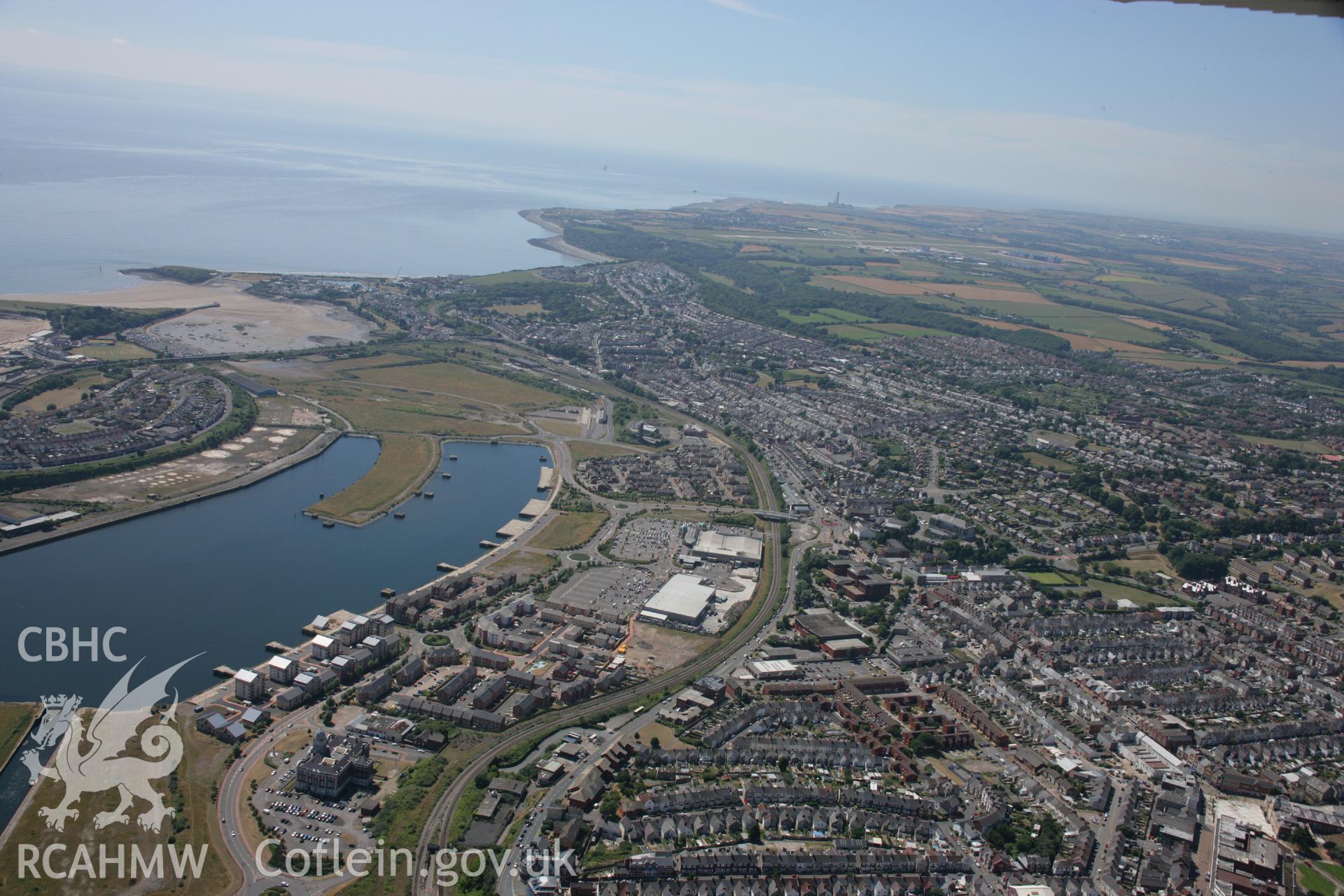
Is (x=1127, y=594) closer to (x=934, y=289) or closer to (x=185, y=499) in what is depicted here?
(x=185, y=499)

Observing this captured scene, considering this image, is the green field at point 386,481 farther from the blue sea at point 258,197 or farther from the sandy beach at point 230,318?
the blue sea at point 258,197

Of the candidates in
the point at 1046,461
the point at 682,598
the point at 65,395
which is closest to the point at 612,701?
the point at 682,598

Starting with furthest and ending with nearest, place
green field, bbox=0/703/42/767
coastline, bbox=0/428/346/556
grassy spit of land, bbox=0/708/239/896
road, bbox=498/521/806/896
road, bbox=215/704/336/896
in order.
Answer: coastline, bbox=0/428/346/556, green field, bbox=0/703/42/767, road, bbox=498/521/806/896, road, bbox=215/704/336/896, grassy spit of land, bbox=0/708/239/896

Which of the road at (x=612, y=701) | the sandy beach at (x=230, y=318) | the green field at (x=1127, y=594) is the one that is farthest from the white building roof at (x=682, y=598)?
the sandy beach at (x=230, y=318)

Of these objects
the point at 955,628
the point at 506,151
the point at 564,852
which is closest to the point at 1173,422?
the point at 955,628

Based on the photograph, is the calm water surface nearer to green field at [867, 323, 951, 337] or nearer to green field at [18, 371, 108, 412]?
green field at [18, 371, 108, 412]

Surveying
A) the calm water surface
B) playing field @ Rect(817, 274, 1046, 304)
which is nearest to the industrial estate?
the calm water surface

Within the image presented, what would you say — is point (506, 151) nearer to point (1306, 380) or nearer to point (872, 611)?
point (1306, 380)
